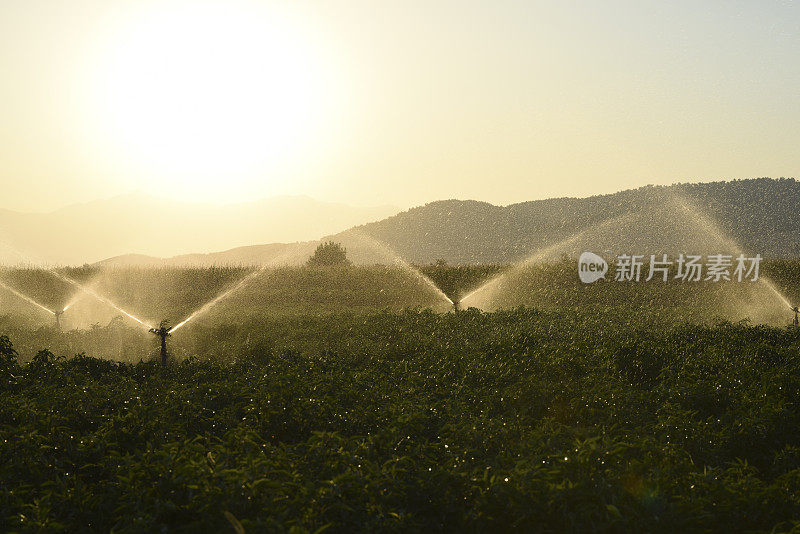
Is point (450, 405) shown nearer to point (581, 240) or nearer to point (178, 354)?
point (178, 354)

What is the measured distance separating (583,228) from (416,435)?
129 metres

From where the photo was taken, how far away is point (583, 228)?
12888cm

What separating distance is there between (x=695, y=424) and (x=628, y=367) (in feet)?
11.9

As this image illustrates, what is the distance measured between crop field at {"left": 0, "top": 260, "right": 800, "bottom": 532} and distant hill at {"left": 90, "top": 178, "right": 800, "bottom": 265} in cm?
9854

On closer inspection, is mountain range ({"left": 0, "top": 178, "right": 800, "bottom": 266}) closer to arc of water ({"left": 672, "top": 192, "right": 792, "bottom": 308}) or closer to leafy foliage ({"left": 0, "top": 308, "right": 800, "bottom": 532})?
arc of water ({"left": 672, "top": 192, "right": 792, "bottom": 308})

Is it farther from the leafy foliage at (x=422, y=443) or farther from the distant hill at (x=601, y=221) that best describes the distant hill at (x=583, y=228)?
the leafy foliage at (x=422, y=443)

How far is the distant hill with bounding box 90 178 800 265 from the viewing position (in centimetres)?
10775

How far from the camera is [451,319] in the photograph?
645 inches

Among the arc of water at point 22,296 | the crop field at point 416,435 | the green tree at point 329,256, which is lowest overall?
the crop field at point 416,435

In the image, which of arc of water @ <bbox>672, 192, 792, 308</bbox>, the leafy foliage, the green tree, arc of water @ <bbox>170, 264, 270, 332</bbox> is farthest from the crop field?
arc of water @ <bbox>672, 192, 792, 308</bbox>

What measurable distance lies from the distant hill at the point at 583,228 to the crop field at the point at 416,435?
9854 centimetres

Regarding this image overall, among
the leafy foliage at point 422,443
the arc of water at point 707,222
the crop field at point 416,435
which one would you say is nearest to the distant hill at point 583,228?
the arc of water at point 707,222

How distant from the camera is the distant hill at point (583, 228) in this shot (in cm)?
10775

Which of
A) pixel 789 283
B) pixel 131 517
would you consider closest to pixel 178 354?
pixel 131 517
